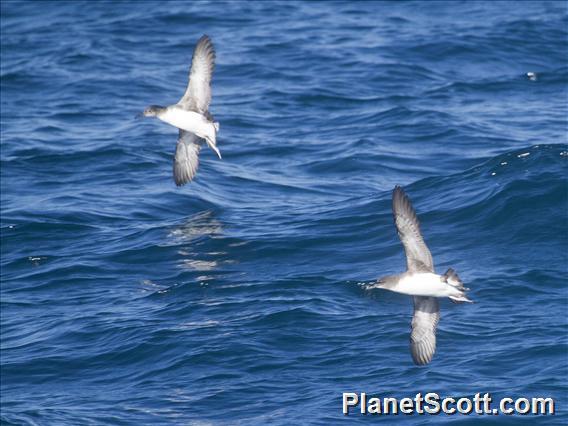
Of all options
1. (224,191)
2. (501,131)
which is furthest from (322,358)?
(501,131)

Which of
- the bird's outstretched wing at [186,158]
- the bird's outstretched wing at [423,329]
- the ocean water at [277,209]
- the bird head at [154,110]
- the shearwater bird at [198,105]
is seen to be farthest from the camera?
the bird's outstretched wing at [186,158]

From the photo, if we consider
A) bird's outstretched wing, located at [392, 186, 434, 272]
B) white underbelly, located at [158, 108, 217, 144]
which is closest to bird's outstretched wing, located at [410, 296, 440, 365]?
bird's outstretched wing, located at [392, 186, 434, 272]

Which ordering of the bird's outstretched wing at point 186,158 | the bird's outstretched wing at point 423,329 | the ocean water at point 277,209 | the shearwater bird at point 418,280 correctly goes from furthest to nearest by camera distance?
the bird's outstretched wing at point 186,158, the ocean water at point 277,209, the bird's outstretched wing at point 423,329, the shearwater bird at point 418,280

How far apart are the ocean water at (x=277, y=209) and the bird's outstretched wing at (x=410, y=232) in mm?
1769

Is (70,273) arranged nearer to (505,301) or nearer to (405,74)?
(505,301)

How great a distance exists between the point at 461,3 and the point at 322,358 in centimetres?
1608

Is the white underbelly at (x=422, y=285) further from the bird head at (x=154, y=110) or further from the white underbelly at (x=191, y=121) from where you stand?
the bird head at (x=154, y=110)

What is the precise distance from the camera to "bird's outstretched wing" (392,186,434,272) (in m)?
13.1

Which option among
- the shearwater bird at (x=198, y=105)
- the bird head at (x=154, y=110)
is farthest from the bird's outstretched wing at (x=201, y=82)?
the bird head at (x=154, y=110)

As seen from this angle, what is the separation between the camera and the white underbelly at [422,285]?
13.0 meters

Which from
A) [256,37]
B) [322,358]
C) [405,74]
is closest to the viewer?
[322,358]

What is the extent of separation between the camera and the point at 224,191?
69.0 ft

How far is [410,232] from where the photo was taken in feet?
43.4

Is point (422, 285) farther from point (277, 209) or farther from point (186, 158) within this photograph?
point (277, 209)
